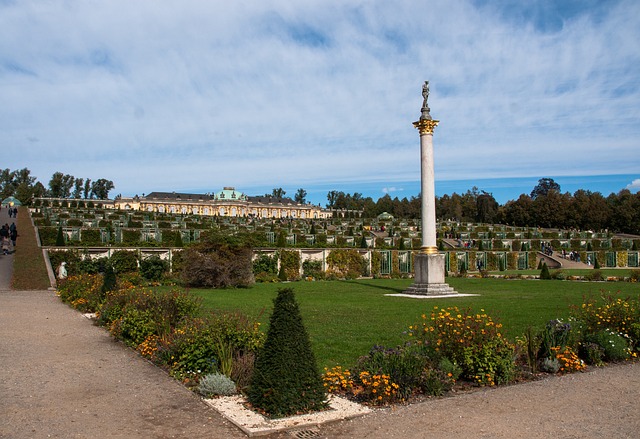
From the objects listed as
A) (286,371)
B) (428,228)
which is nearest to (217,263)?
(428,228)

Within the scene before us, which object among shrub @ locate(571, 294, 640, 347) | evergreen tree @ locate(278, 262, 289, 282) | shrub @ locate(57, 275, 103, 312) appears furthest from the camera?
evergreen tree @ locate(278, 262, 289, 282)

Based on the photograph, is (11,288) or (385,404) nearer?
(385,404)

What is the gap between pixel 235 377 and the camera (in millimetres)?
7285

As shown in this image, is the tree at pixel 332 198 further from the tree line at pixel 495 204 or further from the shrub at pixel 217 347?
the shrub at pixel 217 347

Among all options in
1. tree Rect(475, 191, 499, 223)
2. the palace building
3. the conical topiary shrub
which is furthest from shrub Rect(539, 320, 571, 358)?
the palace building

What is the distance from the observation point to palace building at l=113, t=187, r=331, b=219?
137650mm

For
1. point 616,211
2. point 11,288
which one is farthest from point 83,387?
point 616,211

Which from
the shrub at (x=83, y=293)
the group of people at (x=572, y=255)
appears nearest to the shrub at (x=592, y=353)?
the shrub at (x=83, y=293)

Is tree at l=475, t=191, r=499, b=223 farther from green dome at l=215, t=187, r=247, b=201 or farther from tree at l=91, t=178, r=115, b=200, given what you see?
tree at l=91, t=178, r=115, b=200

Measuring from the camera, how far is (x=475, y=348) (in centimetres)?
754

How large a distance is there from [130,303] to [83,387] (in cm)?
446

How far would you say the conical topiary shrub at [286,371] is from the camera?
6.00m

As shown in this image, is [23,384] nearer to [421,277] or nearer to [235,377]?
[235,377]

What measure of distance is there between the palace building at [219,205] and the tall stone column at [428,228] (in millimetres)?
115427
